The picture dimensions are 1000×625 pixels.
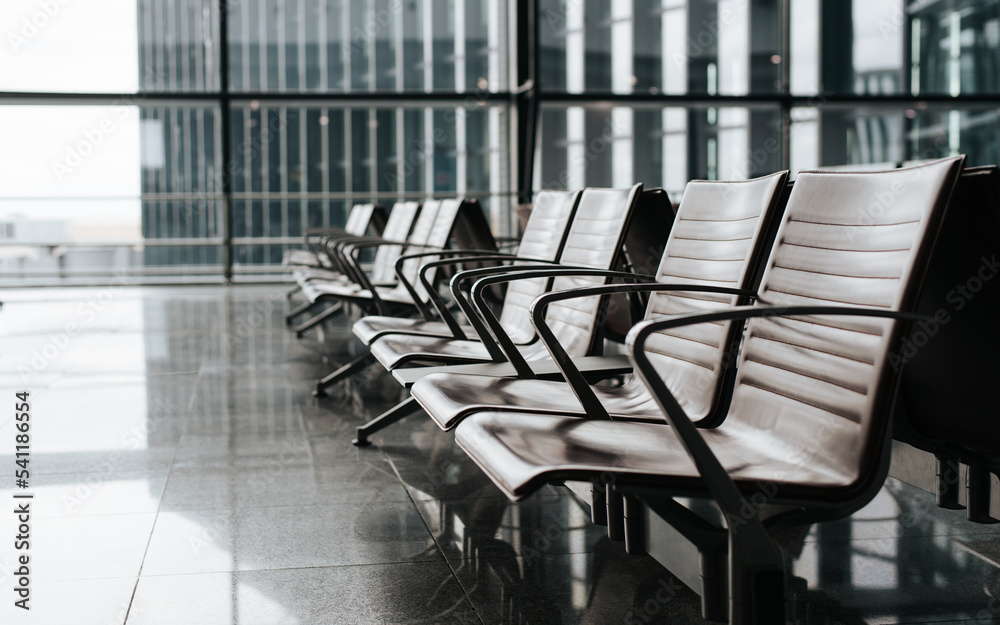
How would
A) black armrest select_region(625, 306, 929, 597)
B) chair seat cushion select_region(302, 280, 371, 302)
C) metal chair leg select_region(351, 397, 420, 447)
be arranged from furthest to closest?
1. chair seat cushion select_region(302, 280, 371, 302)
2. metal chair leg select_region(351, 397, 420, 447)
3. black armrest select_region(625, 306, 929, 597)

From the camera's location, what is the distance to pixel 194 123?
12.7 meters

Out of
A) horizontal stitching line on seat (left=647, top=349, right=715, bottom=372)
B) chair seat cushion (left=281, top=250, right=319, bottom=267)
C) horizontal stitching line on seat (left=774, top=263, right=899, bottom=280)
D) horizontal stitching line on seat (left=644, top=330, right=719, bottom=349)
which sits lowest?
horizontal stitching line on seat (left=647, top=349, right=715, bottom=372)

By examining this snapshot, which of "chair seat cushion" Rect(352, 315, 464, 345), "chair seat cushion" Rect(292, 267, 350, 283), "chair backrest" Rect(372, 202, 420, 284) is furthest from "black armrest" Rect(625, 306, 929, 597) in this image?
"chair seat cushion" Rect(292, 267, 350, 283)

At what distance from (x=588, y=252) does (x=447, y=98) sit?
291 inches

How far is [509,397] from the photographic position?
1.70 m

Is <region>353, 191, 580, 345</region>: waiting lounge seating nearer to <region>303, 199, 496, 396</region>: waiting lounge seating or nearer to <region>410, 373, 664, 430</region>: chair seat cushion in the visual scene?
<region>303, 199, 496, 396</region>: waiting lounge seating

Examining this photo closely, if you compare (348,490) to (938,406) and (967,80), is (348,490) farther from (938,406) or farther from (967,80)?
(967,80)

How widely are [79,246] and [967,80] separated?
31.9 feet

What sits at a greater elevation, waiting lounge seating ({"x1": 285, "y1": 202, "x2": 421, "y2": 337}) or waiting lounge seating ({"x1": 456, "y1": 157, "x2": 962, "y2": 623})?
waiting lounge seating ({"x1": 285, "y1": 202, "x2": 421, "y2": 337})

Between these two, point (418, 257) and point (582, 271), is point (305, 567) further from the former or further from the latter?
point (418, 257)

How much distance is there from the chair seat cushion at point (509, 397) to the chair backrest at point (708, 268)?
8 cm

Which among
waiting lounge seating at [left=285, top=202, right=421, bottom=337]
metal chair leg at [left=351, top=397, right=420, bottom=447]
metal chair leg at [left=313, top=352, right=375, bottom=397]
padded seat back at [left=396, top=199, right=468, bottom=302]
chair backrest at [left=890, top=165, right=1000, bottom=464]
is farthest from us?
waiting lounge seating at [left=285, top=202, right=421, bottom=337]

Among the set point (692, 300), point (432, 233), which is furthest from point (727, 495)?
point (432, 233)

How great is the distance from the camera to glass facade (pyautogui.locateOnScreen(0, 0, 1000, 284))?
917 cm
